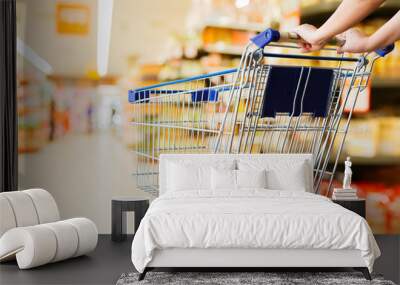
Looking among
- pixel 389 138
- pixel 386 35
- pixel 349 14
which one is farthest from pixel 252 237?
pixel 389 138

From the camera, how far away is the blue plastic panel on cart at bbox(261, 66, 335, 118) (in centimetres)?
394

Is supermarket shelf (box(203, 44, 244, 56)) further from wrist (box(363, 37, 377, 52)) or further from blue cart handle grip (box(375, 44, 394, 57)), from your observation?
wrist (box(363, 37, 377, 52))

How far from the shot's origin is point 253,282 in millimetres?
3531

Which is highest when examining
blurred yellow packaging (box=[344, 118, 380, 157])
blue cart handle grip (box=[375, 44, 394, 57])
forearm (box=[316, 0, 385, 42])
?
blue cart handle grip (box=[375, 44, 394, 57])

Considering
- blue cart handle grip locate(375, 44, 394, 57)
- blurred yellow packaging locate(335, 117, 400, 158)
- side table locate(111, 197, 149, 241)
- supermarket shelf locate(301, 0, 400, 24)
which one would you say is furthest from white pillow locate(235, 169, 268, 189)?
supermarket shelf locate(301, 0, 400, 24)

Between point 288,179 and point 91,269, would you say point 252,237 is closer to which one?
point 288,179

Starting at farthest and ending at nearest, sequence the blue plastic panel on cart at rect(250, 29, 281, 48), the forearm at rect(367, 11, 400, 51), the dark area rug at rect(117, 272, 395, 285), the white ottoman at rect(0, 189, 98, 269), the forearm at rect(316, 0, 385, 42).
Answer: the white ottoman at rect(0, 189, 98, 269) → the dark area rug at rect(117, 272, 395, 285) → the blue plastic panel on cart at rect(250, 29, 281, 48) → the forearm at rect(367, 11, 400, 51) → the forearm at rect(316, 0, 385, 42)

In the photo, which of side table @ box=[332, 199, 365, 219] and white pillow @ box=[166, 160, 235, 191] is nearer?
white pillow @ box=[166, 160, 235, 191]

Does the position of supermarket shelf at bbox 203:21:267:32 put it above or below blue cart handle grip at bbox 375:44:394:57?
above

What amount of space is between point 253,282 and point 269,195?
71cm

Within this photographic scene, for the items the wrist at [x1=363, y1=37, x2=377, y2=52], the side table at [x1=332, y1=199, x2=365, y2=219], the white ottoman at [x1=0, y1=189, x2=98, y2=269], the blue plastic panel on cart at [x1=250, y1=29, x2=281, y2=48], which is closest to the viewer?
the wrist at [x1=363, y1=37, x2=377, y2=52]

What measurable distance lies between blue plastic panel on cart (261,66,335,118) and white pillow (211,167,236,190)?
593mm

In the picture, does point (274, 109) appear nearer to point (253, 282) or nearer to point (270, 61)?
point (253, 282)

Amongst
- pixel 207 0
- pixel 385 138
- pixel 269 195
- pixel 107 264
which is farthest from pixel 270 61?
pixel 107 264
